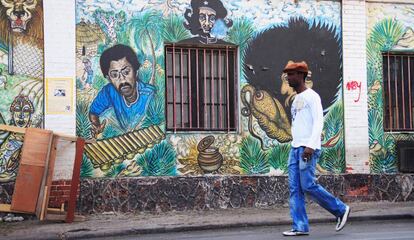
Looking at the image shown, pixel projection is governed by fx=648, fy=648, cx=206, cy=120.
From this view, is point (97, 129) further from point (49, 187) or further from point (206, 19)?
point (206, 19)

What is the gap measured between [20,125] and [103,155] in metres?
1.37

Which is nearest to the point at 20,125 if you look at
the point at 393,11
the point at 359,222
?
the point at 359,222

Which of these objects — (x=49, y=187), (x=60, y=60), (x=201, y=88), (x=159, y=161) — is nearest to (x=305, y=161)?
(x=159, y=161)

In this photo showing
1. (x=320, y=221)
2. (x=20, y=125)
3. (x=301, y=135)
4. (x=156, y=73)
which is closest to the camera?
(x=301, y=135)

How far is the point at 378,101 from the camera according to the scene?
39.1ft

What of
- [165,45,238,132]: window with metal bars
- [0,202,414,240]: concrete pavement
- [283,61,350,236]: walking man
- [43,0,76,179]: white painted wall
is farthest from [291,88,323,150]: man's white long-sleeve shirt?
[43,0,76,179]: white painted wall

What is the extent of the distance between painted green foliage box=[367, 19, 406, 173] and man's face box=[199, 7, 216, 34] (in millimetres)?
3033

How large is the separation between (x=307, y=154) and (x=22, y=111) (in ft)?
15.9

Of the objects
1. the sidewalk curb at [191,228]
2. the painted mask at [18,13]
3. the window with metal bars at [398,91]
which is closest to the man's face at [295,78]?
the sidewalk curb at [191,228]

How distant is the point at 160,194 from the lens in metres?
10.4

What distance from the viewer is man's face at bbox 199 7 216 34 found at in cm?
1097

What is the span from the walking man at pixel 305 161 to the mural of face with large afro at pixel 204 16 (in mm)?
3722

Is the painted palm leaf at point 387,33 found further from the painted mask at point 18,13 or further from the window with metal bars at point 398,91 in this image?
the painted mask at point 18,13

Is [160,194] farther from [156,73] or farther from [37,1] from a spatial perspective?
[37,1]
